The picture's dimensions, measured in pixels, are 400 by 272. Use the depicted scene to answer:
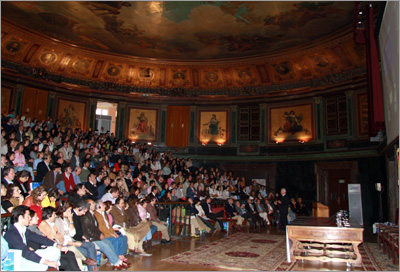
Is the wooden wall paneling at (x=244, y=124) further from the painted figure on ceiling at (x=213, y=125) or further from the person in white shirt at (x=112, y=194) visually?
the person in white shirt at (x=112, y=194)

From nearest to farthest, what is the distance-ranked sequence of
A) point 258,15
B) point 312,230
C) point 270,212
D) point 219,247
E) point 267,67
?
point 312,230 < point 219,247 < point 270,212 < point 258,15 < point 267,67

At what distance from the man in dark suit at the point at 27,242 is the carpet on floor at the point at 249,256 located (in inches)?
111

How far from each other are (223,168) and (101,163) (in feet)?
34.9

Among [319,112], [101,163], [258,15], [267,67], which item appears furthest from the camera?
[267,67]

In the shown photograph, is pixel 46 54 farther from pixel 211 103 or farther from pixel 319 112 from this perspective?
pixel 319 112

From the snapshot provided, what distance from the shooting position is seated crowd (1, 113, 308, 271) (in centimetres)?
552

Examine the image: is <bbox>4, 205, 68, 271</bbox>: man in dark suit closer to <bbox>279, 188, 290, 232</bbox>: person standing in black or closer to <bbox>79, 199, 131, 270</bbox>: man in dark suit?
<bbox>79, 199, 131, 270</bbox>: man in dark suit

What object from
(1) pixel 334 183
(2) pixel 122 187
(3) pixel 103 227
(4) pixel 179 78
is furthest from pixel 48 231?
(4) pixel 179 78

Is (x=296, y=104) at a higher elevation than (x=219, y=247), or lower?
higher

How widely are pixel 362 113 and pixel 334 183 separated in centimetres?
417

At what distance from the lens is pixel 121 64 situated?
23688mm

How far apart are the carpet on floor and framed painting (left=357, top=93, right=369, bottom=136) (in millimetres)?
9427

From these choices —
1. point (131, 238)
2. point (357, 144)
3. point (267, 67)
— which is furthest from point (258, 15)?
point (131, 238)

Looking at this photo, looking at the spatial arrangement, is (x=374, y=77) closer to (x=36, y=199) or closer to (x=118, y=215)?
(x=118, y=215)
